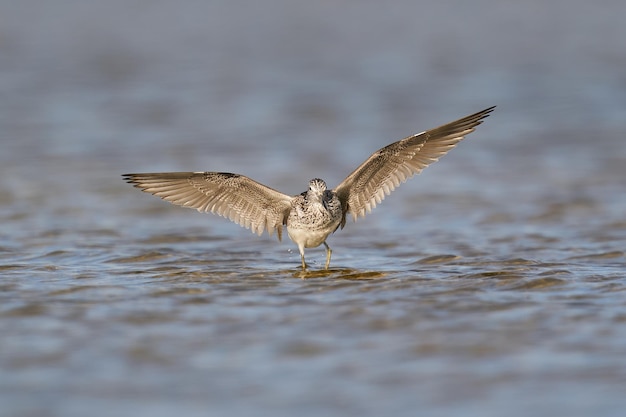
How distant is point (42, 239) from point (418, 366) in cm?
554

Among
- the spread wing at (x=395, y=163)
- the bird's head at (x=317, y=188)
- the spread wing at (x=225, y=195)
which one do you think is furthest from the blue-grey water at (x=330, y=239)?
the bird's head at (x=317, y=188)

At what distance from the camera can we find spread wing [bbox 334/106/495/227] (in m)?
10.1

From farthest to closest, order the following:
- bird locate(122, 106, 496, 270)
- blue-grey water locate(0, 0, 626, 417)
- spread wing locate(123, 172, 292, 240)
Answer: spread wing locate(123, 172, 292, 240) < bird locate(122, 106, 496, 270) < blue-grey water locate(0, 0, 626, 417)

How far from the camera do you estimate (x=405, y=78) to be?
20.8 metres

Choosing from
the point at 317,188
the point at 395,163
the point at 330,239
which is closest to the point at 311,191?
the point at 317,188

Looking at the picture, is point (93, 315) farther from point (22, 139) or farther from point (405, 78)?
point (405, 78)

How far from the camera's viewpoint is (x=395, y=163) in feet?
34.0

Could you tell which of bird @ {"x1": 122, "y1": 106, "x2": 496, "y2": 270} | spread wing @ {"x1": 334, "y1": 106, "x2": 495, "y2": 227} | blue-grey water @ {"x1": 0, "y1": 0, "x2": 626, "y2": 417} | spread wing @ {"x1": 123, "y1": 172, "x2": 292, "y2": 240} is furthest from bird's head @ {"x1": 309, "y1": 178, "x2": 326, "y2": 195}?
blue-grey water @ {"x1": 0, "y1": 0, "x2": 626, "y2": 417}

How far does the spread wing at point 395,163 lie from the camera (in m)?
10.1

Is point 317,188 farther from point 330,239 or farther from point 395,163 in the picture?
point 330,239

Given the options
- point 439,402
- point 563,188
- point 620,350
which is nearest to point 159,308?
point 439,402

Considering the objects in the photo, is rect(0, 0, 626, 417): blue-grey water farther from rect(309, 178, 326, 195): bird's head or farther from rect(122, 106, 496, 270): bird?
rect(309, 178, 326, 195): bird's head

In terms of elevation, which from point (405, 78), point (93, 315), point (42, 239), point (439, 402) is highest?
point (405, 78)

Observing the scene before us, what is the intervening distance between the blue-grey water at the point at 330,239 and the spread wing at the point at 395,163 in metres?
0.61
